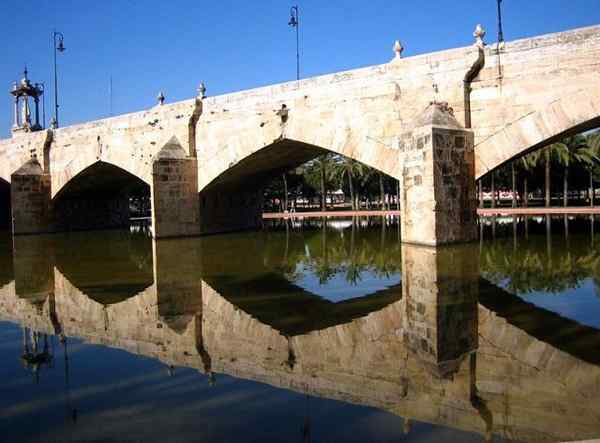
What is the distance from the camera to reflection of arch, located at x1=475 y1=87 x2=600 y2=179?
1005 cm

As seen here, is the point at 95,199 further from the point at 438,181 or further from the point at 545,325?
the point at 545,325

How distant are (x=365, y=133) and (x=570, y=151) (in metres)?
20.5

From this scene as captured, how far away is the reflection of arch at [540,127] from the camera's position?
33.0 ft

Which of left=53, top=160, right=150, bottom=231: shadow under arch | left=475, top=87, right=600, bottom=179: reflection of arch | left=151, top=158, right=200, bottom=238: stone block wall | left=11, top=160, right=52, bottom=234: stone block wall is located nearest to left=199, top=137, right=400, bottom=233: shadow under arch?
left=151, top=158, right=200, bottom=238: stone block wall

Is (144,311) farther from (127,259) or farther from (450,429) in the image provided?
(127,259)

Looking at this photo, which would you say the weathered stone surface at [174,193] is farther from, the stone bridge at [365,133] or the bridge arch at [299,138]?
the bridge arch at [299,138]

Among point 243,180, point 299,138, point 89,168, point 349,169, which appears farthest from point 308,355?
point 349,169

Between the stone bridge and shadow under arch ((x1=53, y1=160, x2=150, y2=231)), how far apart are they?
32 centimetres

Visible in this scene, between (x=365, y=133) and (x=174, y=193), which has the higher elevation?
(x=365, y=133)

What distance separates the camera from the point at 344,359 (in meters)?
3.94

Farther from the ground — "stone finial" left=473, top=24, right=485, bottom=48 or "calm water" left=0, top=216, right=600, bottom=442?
"stone finial" left=473, top=24, right=485, bottom=48

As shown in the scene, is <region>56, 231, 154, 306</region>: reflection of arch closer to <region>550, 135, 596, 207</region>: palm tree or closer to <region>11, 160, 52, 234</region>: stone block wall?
<region>11, 160, 52, 234</region>: stone block wall

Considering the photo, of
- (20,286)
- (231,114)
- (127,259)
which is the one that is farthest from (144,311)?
(231,114)

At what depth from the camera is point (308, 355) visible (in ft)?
13.3
